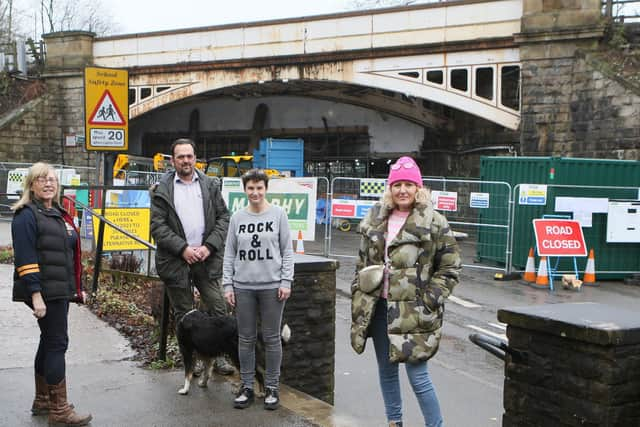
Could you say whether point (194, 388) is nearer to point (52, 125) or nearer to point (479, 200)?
point (479, 200)

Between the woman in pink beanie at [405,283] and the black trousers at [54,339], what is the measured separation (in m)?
1.90

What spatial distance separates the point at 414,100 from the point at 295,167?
542 centimetres

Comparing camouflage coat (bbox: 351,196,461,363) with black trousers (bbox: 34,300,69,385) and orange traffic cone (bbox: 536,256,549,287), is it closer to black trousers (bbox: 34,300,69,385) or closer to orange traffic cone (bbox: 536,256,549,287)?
black trousers (bbox: 34,300,69,385)

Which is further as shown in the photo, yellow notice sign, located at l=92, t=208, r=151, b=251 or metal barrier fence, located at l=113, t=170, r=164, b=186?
metal barrier fence, located at l=113, t=170, r=164, b=186

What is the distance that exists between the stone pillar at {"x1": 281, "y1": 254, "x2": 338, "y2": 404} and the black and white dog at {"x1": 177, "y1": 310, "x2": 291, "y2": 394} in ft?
1.40

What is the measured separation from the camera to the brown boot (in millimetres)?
4328

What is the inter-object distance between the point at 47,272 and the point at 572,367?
124 inches

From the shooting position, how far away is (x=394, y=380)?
4211 mm

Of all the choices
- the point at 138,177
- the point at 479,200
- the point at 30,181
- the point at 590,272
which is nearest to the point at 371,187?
the point at 479,200

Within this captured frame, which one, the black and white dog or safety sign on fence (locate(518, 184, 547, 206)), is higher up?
safety sign on fence (locate(518, 184, 547, 206))

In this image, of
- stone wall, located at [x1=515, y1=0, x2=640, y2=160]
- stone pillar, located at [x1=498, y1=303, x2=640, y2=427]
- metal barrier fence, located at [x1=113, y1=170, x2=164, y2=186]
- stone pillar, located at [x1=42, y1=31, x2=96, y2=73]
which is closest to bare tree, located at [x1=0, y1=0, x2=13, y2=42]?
stone pillar, located at [x1=42, y1=31, x2=96, y2=73]

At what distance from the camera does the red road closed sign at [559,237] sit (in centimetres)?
1285

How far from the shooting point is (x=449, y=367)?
7082 millimetres

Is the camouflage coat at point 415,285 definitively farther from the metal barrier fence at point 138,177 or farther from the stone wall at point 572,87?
the metal barrier fence at point 138,177
